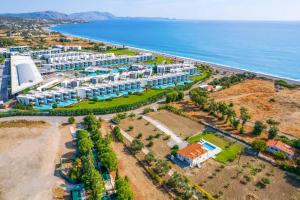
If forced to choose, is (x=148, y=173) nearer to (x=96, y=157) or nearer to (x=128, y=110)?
(x=96, y=157)

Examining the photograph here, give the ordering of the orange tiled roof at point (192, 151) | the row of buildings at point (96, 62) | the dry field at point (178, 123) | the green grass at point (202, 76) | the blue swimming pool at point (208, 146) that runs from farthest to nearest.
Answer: the row of buildings at point (96, 62)
the green grass at point (202, 76)
the dry field at point (178, 123)
the blue swimming pool at point (208, 146)
the orange tiled roof at point (192, 151)

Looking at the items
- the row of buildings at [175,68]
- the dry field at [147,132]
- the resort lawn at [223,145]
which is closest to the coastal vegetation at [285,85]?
the row of buildings at [175,68]

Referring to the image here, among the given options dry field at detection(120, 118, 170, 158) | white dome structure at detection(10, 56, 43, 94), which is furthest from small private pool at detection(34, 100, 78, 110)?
dry field at detection(120, 118, 170, 158)

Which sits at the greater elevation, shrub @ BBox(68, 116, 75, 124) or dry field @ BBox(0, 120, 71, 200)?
shrub @ BBox(68, 116, 75, 124)

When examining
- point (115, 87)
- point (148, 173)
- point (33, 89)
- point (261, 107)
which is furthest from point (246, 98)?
point (33, 89)

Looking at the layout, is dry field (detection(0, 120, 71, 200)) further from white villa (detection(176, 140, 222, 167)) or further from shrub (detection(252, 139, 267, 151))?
shrub (detection(252, 139, 267, 151))

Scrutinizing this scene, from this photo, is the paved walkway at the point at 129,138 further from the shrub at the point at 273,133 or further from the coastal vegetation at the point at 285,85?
the coastal vegetation at the point at 285,85
